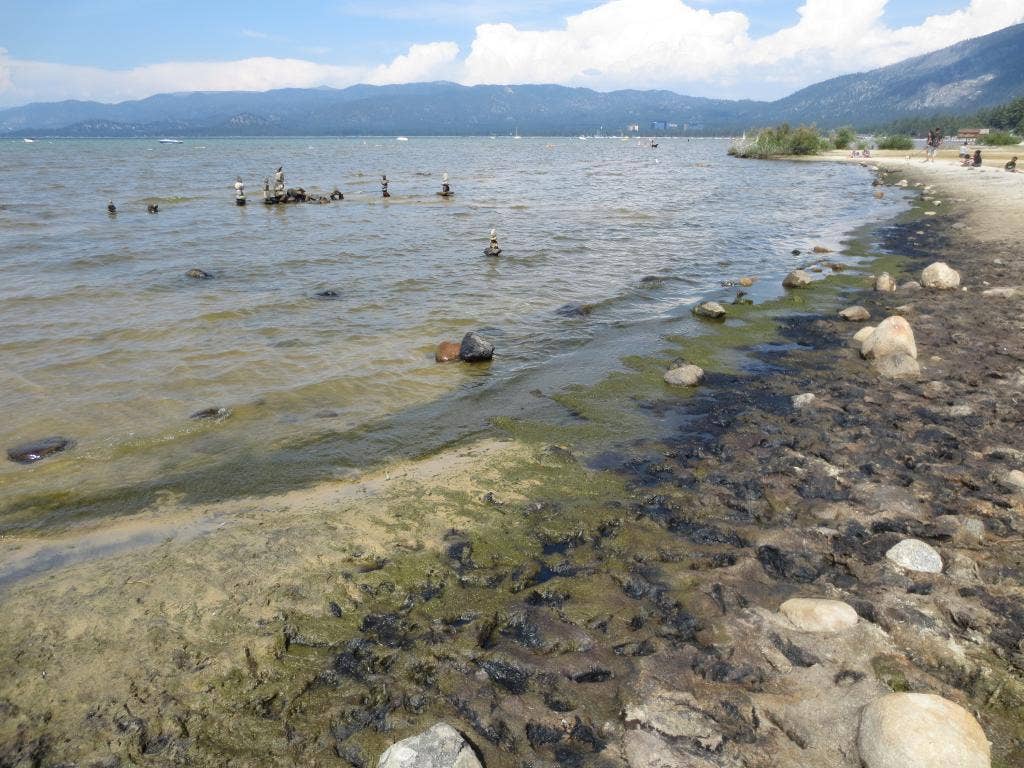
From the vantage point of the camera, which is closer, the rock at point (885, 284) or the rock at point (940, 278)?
the rock at point (940, 278)

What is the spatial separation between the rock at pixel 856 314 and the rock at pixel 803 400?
21.4 feet

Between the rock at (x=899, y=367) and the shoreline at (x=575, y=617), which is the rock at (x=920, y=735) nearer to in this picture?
Answer: the shoreline at (x=575, y=617)

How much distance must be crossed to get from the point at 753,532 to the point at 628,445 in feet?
9.73

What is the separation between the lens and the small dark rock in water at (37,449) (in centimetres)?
956

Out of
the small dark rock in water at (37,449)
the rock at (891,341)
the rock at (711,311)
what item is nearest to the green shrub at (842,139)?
the rock at (711,311)

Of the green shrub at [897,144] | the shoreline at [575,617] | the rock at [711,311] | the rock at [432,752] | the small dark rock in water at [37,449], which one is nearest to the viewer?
the rock at [432,752]

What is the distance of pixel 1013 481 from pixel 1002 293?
1244cm

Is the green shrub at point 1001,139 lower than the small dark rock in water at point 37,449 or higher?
higher

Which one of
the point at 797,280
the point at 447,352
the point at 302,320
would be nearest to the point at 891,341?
the point at 797,280

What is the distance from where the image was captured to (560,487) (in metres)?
8.63

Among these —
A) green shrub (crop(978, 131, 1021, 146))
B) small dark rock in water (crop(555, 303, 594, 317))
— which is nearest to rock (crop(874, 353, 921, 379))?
small dark rock in water (crop(555, 303, 594, 317))

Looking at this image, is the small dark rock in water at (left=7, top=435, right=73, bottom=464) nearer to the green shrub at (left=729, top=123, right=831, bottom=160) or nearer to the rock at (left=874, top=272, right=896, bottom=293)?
the rock at (left=874, top=272, right=896, bottom=293)

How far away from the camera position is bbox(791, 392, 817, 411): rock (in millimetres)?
10817

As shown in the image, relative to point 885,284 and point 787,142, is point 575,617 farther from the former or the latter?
point 787,142
